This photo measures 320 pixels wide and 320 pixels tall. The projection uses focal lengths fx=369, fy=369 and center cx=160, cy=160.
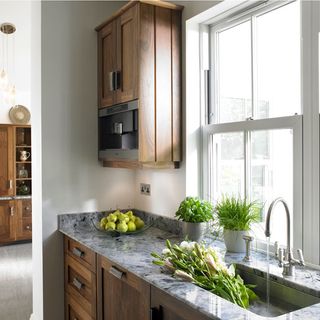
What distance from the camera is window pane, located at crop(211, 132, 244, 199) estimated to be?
223cm

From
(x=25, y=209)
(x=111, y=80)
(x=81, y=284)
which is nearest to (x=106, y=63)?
(x=111, y=80)

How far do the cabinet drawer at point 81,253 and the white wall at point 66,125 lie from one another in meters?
0.14

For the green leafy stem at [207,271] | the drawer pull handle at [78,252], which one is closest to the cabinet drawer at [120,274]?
the green leafy stem at [207,271]

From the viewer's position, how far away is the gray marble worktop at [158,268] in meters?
1.27

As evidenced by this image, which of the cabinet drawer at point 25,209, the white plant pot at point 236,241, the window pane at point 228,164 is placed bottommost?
the cabinet drawer at point 25,209

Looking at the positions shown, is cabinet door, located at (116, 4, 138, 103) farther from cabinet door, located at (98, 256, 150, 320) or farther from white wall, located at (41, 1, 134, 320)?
cabinet door, located at (98, 256, 150, 320)

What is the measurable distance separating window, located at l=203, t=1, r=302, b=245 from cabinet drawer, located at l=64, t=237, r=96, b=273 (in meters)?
0.85

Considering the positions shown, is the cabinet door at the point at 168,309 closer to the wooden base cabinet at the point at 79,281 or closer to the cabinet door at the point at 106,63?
the wooden base cabinet at the point at 79,281

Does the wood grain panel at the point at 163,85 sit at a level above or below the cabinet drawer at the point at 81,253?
above

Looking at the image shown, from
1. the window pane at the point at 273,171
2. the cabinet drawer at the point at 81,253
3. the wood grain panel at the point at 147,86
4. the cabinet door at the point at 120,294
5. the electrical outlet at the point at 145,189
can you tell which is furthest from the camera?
the electrical outlet at the point at 145,189

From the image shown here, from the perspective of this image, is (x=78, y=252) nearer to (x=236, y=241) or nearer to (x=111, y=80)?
(x=236, y=241)

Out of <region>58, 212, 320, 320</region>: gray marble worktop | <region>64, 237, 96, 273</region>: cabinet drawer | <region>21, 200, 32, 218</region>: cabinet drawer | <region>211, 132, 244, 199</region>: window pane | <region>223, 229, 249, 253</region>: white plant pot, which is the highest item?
<region>211, 132, 244, 199</region>: window pane

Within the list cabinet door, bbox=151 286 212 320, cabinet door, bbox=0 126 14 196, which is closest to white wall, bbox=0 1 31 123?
cabinet door, bbox=0 126 14 196

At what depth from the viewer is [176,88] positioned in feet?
7.94
